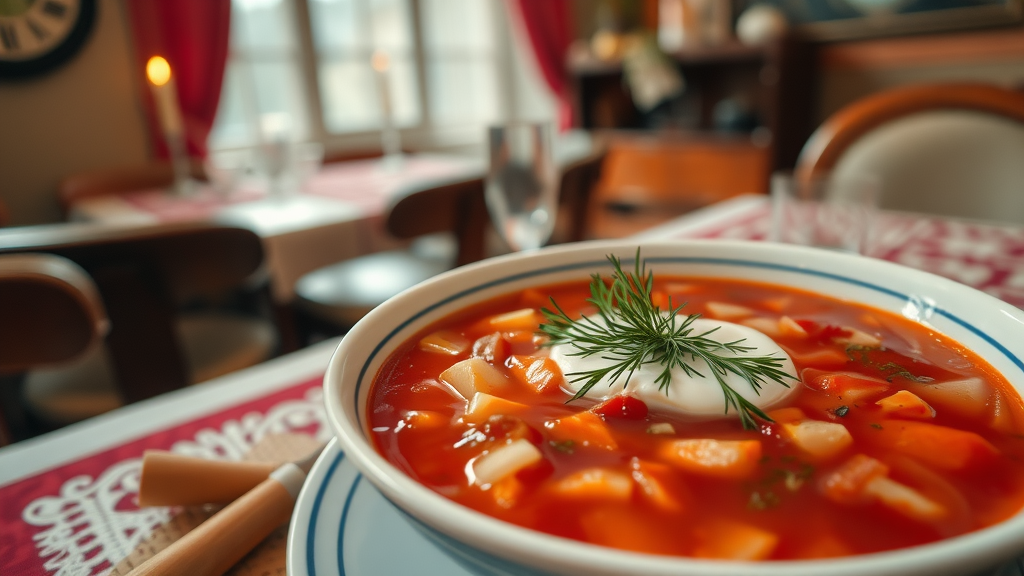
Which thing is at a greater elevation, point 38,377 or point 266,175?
point 266,175

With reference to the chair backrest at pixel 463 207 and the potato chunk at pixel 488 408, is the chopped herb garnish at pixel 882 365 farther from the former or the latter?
the chair backrest at pixel 463 207

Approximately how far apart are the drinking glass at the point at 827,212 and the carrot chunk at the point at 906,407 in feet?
2.39

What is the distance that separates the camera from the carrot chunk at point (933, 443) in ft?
1.60

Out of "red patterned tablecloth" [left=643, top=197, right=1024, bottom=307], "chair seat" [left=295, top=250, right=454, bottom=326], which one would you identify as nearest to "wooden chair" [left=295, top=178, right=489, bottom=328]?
"chair seat" [left=295, top=250, right=454, bottom=326]

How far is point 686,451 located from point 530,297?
0.34 metres

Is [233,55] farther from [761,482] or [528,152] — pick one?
[761,482]

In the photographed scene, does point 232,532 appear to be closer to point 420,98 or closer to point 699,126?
point 699,126

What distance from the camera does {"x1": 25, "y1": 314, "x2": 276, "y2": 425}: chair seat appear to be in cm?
173

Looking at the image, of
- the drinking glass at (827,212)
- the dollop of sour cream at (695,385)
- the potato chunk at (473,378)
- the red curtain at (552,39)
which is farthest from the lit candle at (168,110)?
the red curtain at (552,39)

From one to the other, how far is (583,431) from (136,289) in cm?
154

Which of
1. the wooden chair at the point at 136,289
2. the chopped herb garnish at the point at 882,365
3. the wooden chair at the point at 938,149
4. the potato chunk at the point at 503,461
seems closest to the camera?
the potato chunk at the point at 503,461

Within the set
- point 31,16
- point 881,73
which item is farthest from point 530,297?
point 881,73

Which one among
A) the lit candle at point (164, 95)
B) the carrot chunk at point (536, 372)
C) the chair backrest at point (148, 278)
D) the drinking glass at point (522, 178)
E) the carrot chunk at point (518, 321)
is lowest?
the chair backrest at point (148, 278)

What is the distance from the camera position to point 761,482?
481 millimetres
